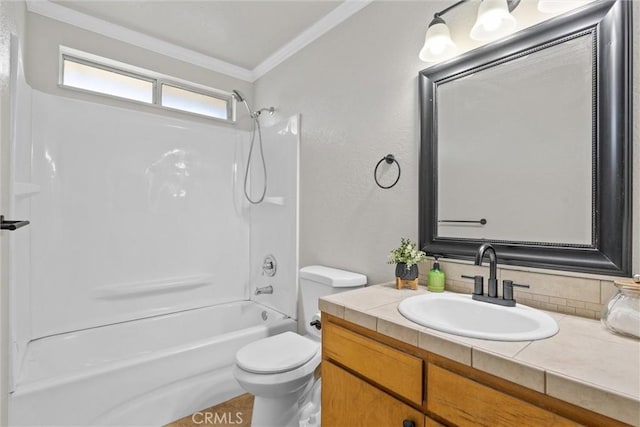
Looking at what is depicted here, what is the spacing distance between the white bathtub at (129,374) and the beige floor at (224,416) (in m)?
0.05

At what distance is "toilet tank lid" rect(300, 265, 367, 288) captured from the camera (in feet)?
5.86

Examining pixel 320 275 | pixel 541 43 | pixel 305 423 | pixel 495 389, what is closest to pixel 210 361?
pixel 305 423

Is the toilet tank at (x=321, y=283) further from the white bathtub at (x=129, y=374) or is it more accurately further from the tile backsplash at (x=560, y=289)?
the tile backsplash at (x=560, y=289)

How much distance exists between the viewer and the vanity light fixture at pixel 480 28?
1202 mm

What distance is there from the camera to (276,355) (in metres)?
1.65

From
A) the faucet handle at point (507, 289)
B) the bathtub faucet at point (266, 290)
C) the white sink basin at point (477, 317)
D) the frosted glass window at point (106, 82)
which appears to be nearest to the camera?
the white sink basin at point (477, 317)

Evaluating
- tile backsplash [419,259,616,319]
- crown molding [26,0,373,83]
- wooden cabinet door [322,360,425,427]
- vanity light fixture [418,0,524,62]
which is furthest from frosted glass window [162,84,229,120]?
tile backsplash [419,259,616,319]

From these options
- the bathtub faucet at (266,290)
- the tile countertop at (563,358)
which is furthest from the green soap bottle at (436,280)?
the bathtub faucet at (266,290)

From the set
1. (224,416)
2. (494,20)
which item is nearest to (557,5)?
(494,20)

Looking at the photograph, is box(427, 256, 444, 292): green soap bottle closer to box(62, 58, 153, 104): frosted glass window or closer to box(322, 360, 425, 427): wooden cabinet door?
box(322, 360, 425, 427): wooden cabinet door

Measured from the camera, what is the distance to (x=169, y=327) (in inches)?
97.1

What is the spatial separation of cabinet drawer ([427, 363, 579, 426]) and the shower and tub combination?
146 centimetres

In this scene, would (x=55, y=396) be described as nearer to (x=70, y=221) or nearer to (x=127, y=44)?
(x=70, y=221)

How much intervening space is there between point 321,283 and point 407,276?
631 mm
